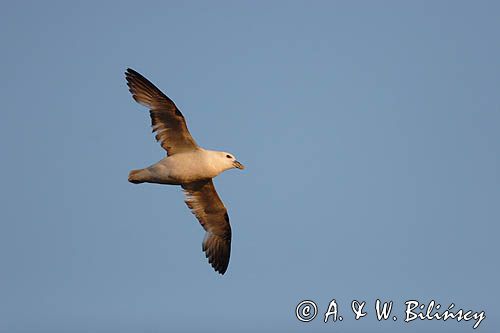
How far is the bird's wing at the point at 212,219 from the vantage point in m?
19.2

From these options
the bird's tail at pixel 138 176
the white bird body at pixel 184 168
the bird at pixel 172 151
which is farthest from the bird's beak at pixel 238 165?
the bird's tail at pixel 138 176

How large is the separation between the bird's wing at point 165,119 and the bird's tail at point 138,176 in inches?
25.8

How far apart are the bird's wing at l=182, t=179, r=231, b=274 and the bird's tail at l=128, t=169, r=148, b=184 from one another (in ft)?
4.99

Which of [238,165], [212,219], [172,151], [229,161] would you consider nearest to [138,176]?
[172,151]

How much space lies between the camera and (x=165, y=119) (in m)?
17.8

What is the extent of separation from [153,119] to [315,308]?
5.65 metres

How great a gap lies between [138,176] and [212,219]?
8.68ft

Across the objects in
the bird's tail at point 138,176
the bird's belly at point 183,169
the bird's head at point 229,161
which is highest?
the bird's head at point 229,161

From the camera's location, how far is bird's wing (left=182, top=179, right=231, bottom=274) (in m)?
19.2

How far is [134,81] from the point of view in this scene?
18.2 metres

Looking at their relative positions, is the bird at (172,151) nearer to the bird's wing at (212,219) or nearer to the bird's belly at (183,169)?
the bird's belly at (183,169)

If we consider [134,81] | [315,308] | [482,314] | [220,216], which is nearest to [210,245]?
[220,216]

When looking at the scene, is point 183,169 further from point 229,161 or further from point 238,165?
point 238,165

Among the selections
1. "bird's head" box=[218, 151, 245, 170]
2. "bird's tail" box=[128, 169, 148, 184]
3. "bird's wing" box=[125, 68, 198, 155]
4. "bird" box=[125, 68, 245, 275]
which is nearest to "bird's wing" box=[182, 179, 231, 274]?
"bird" box=[125, 68, 245, 275]
